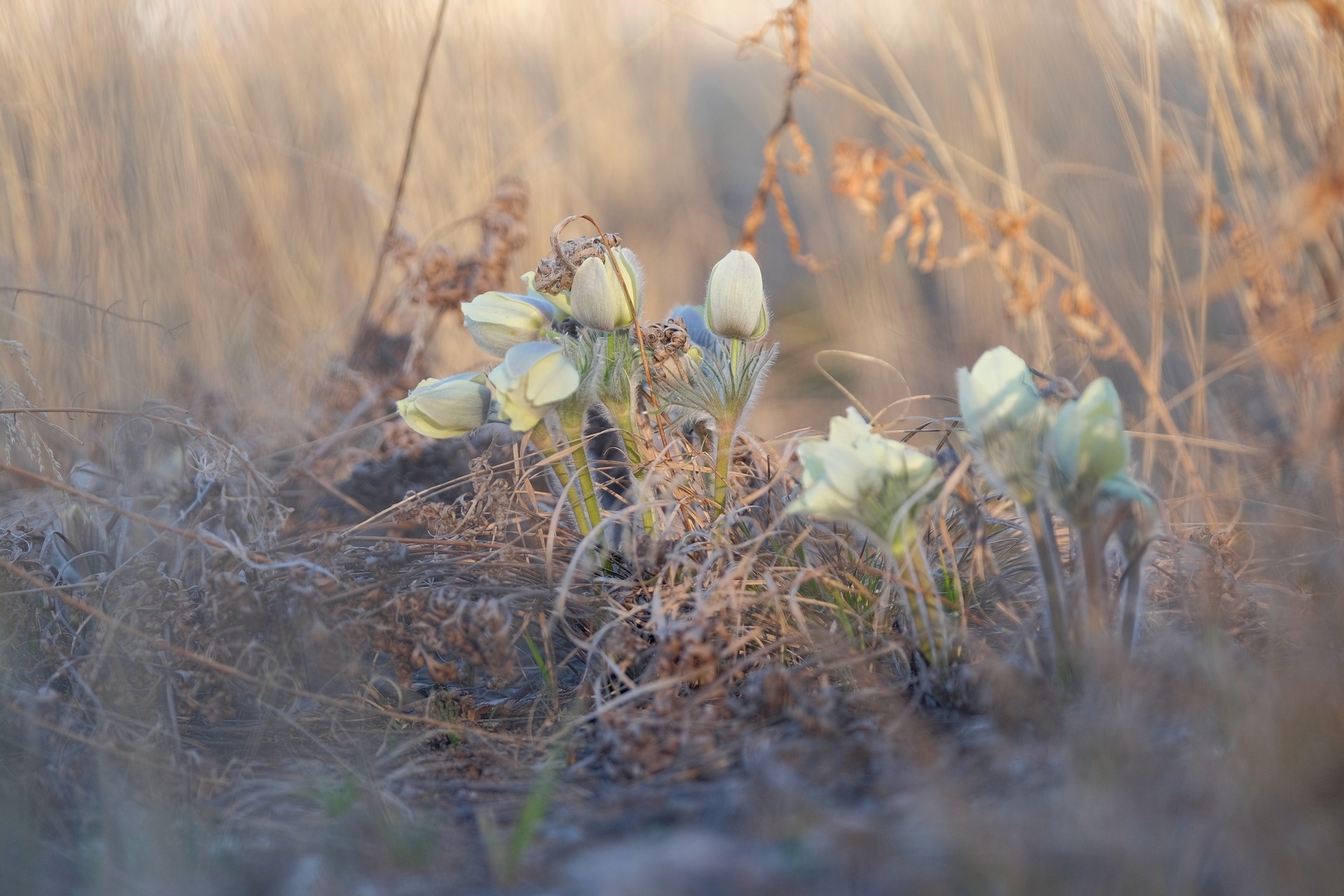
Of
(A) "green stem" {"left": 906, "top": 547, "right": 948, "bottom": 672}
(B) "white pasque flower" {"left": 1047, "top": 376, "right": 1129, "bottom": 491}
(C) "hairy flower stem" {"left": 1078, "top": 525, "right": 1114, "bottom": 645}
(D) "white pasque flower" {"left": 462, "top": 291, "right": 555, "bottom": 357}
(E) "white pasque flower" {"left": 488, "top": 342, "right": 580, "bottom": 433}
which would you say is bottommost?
(A) "green stem" {"left": 906, "top": 547, "right": 948, "bottom": 672}

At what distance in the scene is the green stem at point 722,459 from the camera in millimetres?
1043

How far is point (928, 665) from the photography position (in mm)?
889

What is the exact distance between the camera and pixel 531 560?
1.16m

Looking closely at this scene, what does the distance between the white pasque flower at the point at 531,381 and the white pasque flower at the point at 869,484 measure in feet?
0.81

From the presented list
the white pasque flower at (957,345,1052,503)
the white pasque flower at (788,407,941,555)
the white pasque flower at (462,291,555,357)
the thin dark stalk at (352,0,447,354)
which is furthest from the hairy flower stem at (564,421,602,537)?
the thin dark stalk at (352,0,447,354)

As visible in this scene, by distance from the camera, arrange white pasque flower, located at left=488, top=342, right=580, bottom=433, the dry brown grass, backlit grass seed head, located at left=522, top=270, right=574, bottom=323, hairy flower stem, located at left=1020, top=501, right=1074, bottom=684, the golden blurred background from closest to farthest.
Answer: the dry brown grass, hairy flower stem, located at left=1020, top=501, right=1074, bottom=684, white pasque flower, located at left=488, top=342, right=580, bottom=433, backlit grass seed head, located at left=522, top=270, right=574, bottom=323, the golden blurred background

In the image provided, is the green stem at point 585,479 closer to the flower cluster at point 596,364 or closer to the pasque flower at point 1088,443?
the flower cluster at point 596,364

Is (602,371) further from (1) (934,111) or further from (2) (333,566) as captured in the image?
(1) (934,111)

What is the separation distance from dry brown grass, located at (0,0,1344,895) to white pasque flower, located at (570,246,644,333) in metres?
0.22

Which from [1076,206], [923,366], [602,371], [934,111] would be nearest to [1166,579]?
[602,371]

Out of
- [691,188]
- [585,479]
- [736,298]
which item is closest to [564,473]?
[585,479]

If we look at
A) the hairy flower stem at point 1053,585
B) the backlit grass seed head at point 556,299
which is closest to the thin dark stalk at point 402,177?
the backlit grass seed head at point 556,299

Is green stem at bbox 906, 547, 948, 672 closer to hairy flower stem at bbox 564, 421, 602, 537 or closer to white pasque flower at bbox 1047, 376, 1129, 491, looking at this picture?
white pasque flower at bbox 1047, 376, 1129, 491

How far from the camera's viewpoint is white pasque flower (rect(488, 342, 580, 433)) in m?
0.90
